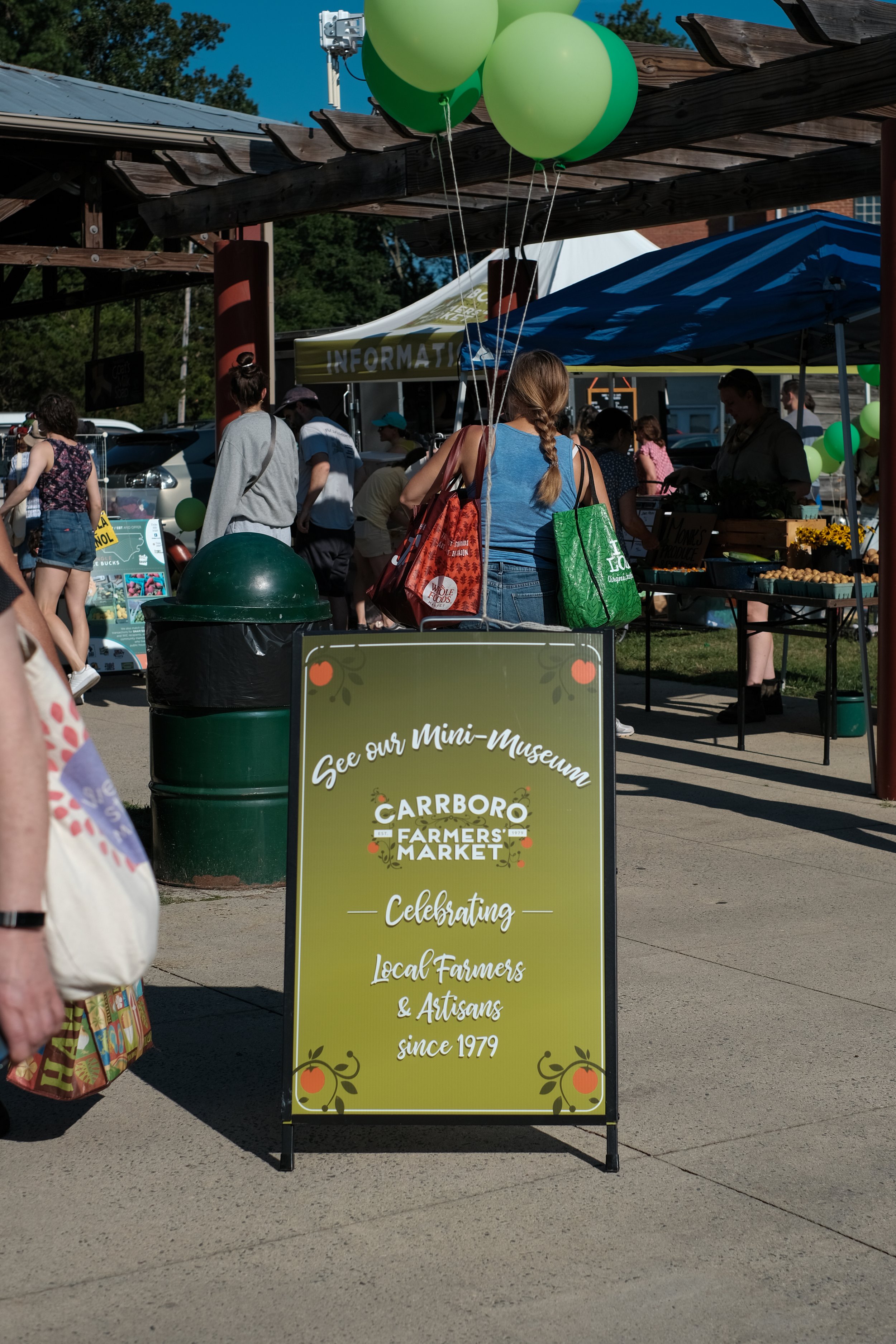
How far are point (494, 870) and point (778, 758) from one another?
5.24 meters

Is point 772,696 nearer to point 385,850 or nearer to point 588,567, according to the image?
point 588,567

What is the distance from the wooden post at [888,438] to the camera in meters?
6.87

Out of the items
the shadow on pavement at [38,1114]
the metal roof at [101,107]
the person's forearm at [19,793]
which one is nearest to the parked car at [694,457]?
the metal roof at [101,107]

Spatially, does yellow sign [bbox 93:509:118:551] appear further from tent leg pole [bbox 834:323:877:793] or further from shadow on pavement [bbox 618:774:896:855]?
tent leg pole [bbox 834:323:877:793]

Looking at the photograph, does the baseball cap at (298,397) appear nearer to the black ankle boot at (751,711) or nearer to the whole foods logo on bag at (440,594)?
the black ankle boot at (751,711)

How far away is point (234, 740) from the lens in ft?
18.4

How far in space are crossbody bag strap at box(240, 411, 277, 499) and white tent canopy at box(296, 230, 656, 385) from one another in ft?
19.8

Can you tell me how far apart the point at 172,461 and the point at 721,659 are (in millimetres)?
9508

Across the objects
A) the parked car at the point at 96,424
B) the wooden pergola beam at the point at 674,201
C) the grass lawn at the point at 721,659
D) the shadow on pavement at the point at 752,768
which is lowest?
the shadow on pavement at the point at 752,768

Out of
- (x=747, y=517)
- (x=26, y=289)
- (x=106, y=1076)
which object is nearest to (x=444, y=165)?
(x=747, y=517)

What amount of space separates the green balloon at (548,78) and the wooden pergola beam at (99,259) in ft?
21.2

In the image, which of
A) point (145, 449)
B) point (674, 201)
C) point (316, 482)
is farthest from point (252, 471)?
point (145, 449)

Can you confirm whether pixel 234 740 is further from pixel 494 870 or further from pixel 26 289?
pixel 26 289

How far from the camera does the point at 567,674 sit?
352cm
